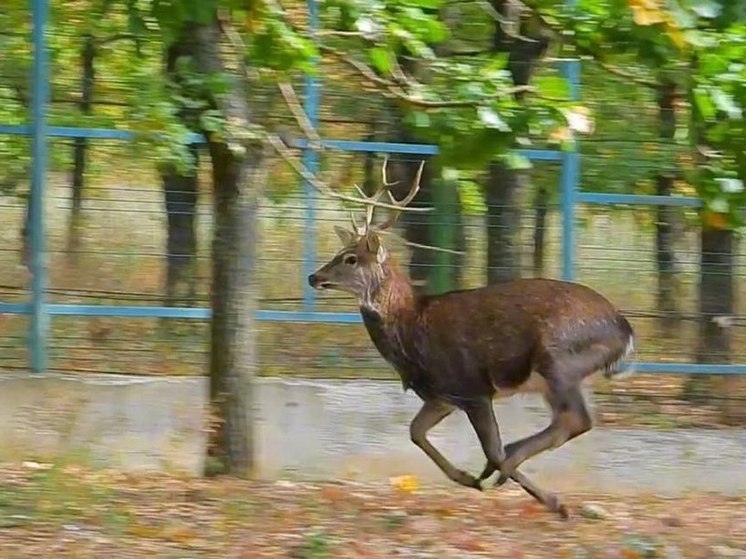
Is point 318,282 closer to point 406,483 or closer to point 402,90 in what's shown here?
point 406,483

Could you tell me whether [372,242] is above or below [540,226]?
above

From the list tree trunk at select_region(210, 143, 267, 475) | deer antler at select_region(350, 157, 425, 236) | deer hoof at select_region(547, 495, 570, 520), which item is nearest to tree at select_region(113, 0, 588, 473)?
tree trunk at select_region(210, 143, 267, 475)

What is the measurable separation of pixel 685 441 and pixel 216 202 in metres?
3.86

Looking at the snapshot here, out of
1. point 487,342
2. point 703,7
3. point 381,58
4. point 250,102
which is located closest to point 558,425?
point 487,342

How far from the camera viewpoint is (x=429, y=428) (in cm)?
942

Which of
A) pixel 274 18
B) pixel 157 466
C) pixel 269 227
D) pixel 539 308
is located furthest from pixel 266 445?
pixel 274 18

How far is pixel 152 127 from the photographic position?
8.35m

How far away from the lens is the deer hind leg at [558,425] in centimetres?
876

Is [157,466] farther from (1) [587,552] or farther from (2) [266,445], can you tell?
(1) [587,552]

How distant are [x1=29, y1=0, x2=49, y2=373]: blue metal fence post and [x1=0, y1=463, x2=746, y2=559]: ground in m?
0.94

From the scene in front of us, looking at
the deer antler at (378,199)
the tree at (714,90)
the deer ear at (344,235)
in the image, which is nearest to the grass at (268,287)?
the deer ear at (344,235)

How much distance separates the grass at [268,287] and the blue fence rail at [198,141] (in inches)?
2.7

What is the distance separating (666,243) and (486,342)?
2.00 meters

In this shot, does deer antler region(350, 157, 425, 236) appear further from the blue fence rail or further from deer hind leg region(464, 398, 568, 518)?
deer hind leg region(464, 398, 568, 518)
